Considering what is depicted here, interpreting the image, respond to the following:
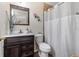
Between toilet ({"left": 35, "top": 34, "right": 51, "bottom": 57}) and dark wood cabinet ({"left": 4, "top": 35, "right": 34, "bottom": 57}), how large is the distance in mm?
129

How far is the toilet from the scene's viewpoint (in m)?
2.04

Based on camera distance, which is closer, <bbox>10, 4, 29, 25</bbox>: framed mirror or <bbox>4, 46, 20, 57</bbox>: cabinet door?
<bbox>4, 46, 20, 57</bbox>: cabinet door

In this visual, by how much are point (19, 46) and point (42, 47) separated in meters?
0.47

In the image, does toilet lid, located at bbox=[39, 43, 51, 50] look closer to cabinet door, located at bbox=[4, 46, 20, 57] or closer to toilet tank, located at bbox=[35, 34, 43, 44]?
toilet tank, located at bbox=[35, 34, 43, 44]

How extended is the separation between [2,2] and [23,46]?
95cm

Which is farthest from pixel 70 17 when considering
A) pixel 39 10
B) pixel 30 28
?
pixel 30 28

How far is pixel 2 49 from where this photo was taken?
192cm

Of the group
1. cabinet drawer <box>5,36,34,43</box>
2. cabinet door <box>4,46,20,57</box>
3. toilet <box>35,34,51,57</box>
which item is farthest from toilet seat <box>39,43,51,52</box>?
cabinet door <box>4,46,20,57</box>

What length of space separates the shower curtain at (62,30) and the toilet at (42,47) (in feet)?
0.40

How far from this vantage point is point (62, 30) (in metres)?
1.91

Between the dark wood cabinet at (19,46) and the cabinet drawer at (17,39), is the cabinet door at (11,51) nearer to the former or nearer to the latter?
the dark wood cabinet at (19,46)

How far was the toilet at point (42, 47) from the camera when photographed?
6.68 ft

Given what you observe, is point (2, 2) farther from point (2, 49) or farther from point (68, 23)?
point (68, 23)

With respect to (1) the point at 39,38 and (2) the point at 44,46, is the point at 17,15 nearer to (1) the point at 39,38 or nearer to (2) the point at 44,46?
(1) the point at 39,38
